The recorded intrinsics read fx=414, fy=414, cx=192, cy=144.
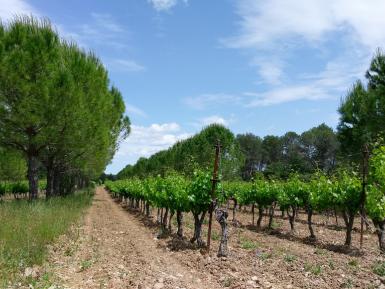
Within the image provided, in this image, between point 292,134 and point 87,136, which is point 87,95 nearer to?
point 87,136

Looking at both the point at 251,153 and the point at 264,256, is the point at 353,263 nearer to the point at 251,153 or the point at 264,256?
the point at 264,256

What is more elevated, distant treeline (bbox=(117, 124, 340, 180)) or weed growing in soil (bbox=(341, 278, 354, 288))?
distant treeline (bbox=(117, 124, 340, 180))

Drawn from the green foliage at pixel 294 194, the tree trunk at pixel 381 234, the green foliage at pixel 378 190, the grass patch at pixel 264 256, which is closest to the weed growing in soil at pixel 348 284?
the grass patch at pixel 264 256

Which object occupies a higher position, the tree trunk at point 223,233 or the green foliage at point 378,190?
the green foliage at point 378,190

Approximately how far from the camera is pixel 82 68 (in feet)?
65.2

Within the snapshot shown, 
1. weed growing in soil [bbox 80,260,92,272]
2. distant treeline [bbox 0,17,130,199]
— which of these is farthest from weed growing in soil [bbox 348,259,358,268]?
distant treeline [bbox 0,17,130,199]

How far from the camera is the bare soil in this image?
23.7 ft

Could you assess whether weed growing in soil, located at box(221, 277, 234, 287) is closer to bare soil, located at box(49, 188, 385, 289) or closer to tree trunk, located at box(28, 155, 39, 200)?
bare soil, located at box(49, 188, 385, 289)

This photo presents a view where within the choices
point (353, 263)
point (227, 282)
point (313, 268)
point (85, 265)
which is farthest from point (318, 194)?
point (85, 265)

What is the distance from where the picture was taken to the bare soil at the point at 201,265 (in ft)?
23.7

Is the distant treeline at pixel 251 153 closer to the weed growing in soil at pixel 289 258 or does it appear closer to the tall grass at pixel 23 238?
the weed growing in soil at pixel 289 258

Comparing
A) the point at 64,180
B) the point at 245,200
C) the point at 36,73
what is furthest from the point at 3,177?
the point at 245,200

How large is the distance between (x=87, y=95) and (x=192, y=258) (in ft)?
41.4

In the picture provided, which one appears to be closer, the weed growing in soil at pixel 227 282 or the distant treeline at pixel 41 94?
the weed growing in soil at pixel 227 282
